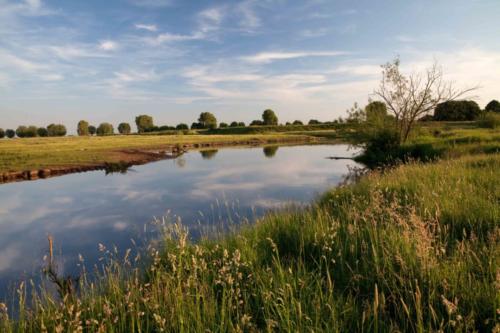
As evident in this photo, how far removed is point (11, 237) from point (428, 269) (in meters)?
15.4

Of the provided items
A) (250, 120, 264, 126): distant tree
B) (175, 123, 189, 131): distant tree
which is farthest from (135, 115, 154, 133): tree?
(250, 120, 264, 126): distant tree

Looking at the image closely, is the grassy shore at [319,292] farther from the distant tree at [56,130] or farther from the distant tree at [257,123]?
the distant tree at [56,130]

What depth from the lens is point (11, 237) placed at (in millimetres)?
13469

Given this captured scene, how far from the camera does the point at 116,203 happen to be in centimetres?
1914

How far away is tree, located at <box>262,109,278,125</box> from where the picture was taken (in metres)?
151

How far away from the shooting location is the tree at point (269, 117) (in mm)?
150750

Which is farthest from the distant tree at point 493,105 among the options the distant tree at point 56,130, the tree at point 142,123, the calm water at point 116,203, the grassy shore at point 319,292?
the distant tree at point 56,130

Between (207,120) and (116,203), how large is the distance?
139174 millimetres

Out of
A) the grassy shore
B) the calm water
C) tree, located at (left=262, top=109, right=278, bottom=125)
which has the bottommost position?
the calm water

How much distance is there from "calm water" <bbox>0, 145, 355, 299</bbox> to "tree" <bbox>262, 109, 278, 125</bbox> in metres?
120

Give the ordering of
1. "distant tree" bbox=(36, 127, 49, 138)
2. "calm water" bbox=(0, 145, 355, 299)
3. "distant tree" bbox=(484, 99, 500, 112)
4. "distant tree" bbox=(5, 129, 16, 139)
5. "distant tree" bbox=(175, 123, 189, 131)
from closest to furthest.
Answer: "calm water" bbox=(0, 145, 355, 299) → "distant tree" bbox=(484, 99, 500, 112) → "distant tree" bbox=(175, 123, 189, 131) → "distant tree" bbox=(36, 127, 49, 138) → "distant tree" bbox=(5, 129, 16, 139)

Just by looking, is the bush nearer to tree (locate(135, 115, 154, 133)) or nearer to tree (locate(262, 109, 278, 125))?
tree (locate(262, 109, 278, 125))

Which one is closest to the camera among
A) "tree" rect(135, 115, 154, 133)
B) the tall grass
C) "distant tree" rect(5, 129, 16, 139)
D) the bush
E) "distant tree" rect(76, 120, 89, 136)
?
the tall grass

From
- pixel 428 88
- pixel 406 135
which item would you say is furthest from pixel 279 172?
pixel 428 88
